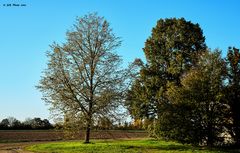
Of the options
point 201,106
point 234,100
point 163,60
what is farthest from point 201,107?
point 163,60

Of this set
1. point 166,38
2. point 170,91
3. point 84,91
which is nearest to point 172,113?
point 170,91

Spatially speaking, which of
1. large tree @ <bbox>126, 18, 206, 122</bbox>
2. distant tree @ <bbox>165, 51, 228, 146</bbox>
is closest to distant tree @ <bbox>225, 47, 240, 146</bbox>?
distant tree @ <bbox>165, 51, 228, 146</bbox>

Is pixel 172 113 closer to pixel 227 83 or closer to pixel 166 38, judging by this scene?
pixel 227 83

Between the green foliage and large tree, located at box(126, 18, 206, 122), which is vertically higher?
large tree, located at box(126, 18, 206, 122)

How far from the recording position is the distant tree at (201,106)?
127 feet

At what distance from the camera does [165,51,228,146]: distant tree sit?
127 feet

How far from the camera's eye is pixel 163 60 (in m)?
50.1

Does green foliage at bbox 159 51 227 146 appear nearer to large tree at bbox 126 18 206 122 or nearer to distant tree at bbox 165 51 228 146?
distant tree at bbox 165 51 228 146

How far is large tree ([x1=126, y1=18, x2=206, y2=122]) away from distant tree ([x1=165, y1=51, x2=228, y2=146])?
7.97m

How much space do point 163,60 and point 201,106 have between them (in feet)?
40.8

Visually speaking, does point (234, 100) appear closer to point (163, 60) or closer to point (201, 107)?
point (201, 107)

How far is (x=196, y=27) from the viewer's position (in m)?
50.2

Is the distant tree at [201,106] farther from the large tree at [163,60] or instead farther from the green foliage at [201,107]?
the large tree at [163,60]

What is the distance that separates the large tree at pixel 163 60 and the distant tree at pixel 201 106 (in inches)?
314
